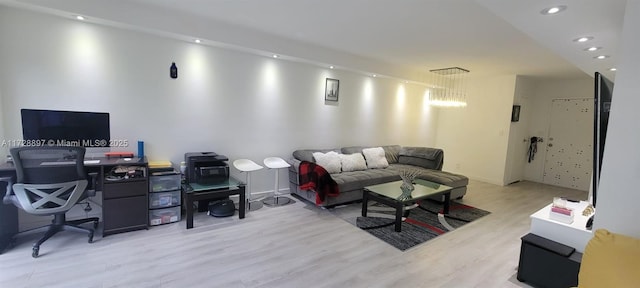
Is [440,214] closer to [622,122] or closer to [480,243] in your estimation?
[480,243]

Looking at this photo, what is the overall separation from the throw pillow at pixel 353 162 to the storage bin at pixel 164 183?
2562 millimetres

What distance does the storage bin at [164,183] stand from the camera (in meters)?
3.24

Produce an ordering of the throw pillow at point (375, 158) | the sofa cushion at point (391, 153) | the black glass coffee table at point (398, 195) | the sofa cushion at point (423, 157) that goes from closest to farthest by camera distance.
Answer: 1. the black glass coffee table at point (398, 195)
2. the throw pillow at point (375, 158)
3. the sofa cushion at point (423, 157)
4. the sofa cushion at point (391, 153)

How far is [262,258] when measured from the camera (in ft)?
8.74

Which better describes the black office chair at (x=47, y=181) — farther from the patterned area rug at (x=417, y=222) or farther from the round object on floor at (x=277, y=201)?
the patterned area rug at (x=417, y=222)

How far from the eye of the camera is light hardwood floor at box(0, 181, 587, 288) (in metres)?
2.29

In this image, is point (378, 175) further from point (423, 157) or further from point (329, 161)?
point (423, 157)

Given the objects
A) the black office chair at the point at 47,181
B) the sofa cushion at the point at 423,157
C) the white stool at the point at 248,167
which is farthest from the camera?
the sofa cushion at the point at 423,157

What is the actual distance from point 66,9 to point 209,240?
2697 mm

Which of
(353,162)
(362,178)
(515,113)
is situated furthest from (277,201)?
(515,113)

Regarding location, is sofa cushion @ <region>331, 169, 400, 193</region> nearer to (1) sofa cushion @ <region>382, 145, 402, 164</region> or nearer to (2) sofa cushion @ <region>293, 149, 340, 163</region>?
(2) sofa cushion @ <region>293, 149, 340, 163</region>

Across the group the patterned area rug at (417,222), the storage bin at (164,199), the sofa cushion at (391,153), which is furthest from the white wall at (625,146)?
the sofa cushion at (391,153)

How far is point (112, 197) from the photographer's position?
292cm

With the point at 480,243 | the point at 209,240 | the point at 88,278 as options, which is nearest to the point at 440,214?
the point at 480,243
